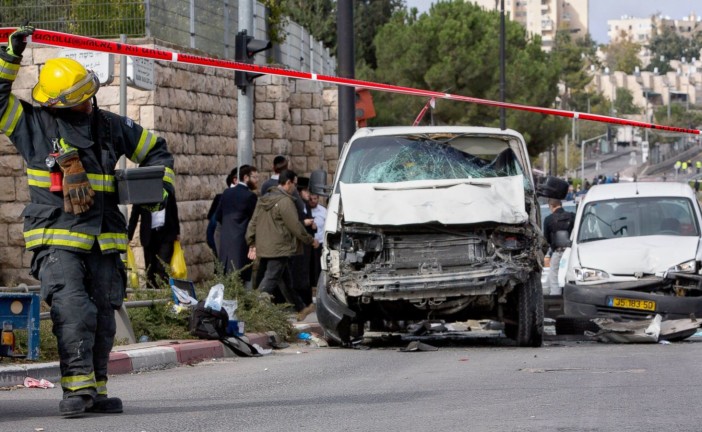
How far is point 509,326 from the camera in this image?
41.6 ft

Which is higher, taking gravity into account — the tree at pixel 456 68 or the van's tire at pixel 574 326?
the tree at pixel 456 68

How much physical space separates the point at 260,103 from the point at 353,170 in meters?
10.9

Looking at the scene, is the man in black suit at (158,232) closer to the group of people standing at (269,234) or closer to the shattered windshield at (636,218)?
the group of people standing at (269,234)

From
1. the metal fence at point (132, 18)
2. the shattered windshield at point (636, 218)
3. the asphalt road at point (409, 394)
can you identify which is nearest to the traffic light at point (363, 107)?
the metal fence at point (132, 18)

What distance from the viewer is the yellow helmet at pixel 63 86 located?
23.9ft

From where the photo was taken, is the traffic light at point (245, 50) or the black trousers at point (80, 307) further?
the traffic light at point (245, 50)

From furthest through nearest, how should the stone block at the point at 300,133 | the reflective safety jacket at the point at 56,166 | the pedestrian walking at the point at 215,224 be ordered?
the stone block at the point at 300,133 → the pedestrian walking at the point at 215,224 → the reflective safety jacket at the point at 56,166

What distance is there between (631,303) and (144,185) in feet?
23.0

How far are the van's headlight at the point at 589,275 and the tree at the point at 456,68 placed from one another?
37.7 meters

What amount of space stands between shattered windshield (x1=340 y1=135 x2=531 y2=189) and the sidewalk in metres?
1.83

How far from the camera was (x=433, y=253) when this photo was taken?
1155 centimetres

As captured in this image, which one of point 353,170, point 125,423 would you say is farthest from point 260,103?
point 125,423

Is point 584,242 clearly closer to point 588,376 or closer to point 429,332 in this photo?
point 429,332

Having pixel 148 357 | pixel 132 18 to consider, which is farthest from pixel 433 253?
pixel 132 18
